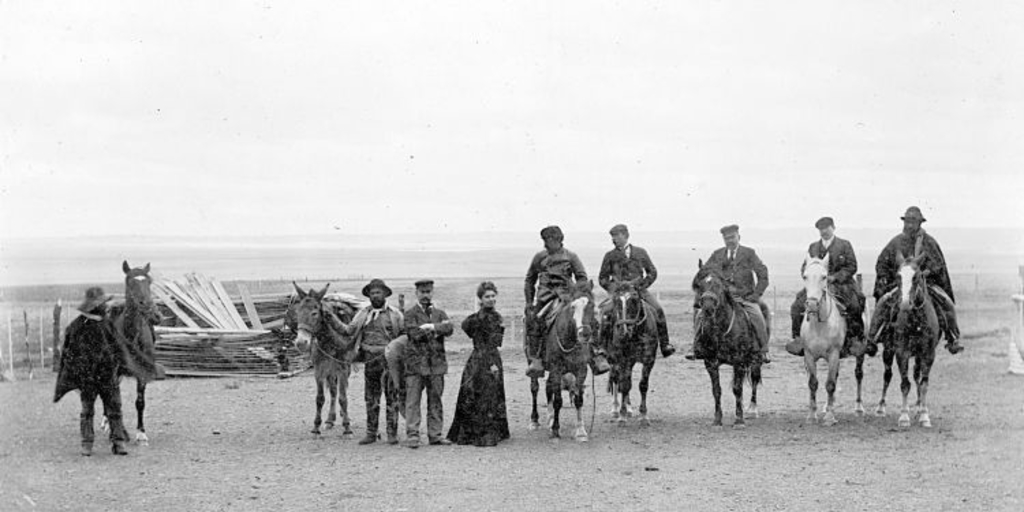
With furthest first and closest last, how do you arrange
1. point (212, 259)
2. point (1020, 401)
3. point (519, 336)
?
point (212, 259) → point (519, 336) → point (1020, 401)

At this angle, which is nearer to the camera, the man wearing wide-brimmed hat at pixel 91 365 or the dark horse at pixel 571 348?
the man wearing wide-brimmed hat at pixel 91 365

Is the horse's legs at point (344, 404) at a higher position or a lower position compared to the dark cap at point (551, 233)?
lower

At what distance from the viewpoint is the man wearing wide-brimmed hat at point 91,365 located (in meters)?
11.9

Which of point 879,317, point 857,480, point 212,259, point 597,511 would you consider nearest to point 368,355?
point 597,511

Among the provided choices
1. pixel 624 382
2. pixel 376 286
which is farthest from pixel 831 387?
pixel 376 286

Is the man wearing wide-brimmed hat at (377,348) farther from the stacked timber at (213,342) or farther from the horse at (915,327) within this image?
the stacked timber at (213,342)

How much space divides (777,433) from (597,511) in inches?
203

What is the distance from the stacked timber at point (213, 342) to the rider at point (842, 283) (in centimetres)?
1125

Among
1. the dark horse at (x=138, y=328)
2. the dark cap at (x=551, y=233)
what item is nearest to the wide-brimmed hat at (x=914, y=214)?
the dark cap at (x=551, y=233)

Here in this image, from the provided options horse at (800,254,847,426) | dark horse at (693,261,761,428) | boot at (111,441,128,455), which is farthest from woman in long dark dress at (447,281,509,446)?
horse at (800,254,847,426)

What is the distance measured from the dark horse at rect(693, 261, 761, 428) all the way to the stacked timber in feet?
33.2

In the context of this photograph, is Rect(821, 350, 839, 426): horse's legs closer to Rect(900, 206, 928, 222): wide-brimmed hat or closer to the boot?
Rect(900, 206, 928, 222): wide-brimmed hat

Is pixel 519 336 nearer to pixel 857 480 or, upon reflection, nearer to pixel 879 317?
pixel 879 317

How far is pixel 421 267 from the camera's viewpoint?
75.8 metres
